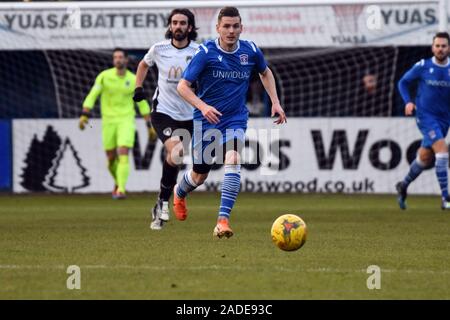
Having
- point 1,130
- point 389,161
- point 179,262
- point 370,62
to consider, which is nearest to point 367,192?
point 389,161

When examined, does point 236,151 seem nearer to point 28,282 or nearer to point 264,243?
point 264,243

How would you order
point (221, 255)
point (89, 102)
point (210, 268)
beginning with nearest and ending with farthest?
point (210, 268)
point (221, 255)
point (89, 102)

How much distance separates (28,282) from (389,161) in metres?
12.9

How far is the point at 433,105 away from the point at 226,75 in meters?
5.78

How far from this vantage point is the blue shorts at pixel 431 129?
15688 millimetres

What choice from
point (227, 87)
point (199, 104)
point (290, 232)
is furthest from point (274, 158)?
point (290, 232)

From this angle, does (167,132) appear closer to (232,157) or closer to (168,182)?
(168,182)

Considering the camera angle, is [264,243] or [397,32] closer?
[264,243]

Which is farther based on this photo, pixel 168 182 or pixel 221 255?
pixel 168 182

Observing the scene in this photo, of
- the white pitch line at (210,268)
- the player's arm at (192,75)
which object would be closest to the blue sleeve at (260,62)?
the player's arm at (192,75)

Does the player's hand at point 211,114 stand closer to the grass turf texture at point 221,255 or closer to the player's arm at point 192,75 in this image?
the player's arm at point 192,75

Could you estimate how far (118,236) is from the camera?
11594 millimetres

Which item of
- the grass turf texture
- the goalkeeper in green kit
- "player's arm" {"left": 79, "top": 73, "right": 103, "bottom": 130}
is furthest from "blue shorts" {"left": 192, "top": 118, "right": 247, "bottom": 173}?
the goalkeeper in green kit

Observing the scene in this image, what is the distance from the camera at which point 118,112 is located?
18.6 meters
